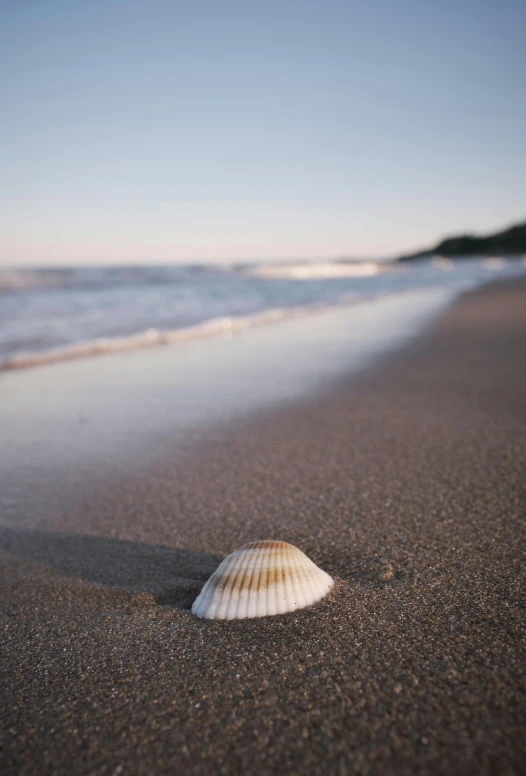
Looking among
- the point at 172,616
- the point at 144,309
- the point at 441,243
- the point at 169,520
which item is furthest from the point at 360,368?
the point at 441,243

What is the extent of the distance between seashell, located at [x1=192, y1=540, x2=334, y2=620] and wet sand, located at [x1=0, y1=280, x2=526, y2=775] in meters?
0.04

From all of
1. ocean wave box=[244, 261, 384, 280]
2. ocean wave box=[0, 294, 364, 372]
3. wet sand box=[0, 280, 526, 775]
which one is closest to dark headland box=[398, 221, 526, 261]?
ocean wave box=[244, 261, 384, 280]

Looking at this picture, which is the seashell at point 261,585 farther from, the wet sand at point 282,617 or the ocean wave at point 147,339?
the ocean wave at point 147,339

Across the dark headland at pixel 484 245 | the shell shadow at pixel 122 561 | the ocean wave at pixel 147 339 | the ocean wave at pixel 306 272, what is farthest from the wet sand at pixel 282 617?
the dark headland at pixel 484 245

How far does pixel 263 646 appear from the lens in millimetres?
1447

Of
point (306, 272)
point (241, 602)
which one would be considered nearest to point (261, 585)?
point (241, 602)

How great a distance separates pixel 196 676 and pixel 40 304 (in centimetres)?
1380

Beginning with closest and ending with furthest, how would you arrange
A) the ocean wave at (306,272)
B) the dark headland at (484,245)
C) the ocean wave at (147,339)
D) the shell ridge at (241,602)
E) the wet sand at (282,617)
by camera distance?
the wet sand at (282,617)
the shell ridge at (241,602)
the ocean wave at (147,339)
the ocean wave at (306,272)
the dark headland at (484,245)

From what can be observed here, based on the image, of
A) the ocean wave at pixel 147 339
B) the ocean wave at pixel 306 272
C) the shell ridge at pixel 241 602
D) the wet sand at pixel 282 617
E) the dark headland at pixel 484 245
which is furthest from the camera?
the dark headland at pixel 484 245

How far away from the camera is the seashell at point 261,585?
159 centimetres

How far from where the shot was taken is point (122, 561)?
210 cm

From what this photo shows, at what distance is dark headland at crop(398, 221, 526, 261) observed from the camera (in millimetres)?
89062

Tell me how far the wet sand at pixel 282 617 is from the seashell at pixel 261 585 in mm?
43

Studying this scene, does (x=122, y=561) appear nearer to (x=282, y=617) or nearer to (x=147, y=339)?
(x=282, y=617)
